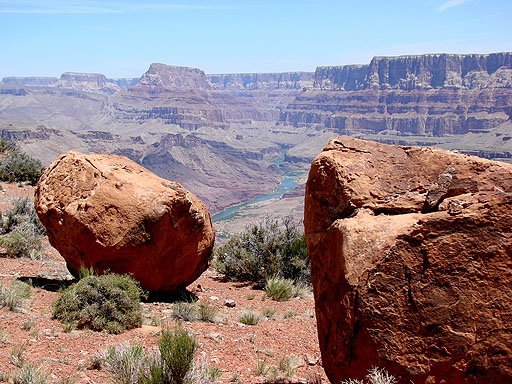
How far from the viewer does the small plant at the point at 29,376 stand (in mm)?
4449

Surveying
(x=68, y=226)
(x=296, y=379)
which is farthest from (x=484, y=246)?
(x=68, y=226)

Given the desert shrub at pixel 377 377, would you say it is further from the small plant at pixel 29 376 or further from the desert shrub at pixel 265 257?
the desert shrub at pixel 265 257

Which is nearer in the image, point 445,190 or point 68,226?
point 445,190

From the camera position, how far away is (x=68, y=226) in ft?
27.8

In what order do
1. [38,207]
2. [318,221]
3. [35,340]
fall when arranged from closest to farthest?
[318,221] → [35,340] → [38,207]

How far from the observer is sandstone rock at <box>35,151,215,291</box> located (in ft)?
27.2

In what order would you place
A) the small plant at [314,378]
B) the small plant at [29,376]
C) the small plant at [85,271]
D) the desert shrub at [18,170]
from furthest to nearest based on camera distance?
the desert shrub at [18,170] → the small plant at [85,271] → the small plant at [314,378] → the small plant at [29,376]

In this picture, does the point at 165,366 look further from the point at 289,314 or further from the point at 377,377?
the point at 289,314

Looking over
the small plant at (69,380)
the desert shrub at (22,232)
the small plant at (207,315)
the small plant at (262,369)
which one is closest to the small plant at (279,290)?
the small plant at (207,315)

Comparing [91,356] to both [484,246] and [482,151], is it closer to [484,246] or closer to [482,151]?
[484,246]

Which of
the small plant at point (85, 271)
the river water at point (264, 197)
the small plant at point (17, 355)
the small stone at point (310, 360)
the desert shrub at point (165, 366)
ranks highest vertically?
the desert shrub at point (165, 366)

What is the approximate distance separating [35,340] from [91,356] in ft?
2.83

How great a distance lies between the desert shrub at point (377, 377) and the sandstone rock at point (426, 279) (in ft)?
0.20

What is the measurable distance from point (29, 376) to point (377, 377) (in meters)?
3.25
